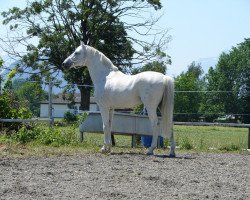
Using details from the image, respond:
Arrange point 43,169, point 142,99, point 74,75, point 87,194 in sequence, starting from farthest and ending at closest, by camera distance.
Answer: point 74,75
point 142,99
point 43,169
point 87,194

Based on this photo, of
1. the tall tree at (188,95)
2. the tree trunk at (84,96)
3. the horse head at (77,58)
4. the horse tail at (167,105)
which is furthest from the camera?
the tree trunk at (84,96)

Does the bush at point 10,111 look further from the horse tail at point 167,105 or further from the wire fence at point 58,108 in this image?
the horse tail at point 167,105

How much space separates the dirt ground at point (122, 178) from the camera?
214 inches

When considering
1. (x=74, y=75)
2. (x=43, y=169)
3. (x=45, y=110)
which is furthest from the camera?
(x=74, y=75)

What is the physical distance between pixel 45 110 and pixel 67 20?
18708mm

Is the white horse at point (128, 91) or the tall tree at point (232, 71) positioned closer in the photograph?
the white horse at point (128, 91)

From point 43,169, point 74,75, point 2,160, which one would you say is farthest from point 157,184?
point 74,75

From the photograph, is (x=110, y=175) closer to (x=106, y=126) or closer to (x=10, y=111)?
(x=106, y=126)

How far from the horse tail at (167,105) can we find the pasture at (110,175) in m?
0.79

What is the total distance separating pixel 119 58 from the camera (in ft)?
113

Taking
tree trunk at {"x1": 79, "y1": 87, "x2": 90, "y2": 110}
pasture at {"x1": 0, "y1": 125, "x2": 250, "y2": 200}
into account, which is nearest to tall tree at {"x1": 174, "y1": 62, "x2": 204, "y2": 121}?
tree trunk at {"x1": 79, "y1": 87, "x2": 90, "y2": 110}

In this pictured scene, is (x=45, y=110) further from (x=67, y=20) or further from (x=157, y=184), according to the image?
(x=67, y=20)

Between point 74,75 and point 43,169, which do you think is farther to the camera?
point 74,75

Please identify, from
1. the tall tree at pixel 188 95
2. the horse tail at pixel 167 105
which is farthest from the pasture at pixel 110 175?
the tall tree at pixel 188 95
